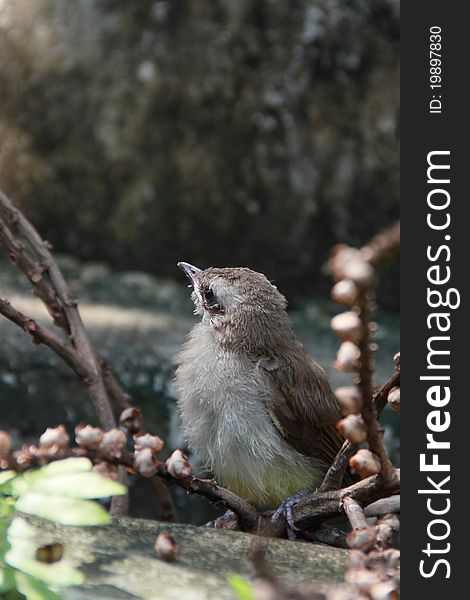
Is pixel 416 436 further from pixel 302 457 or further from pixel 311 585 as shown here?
pixel 302 457

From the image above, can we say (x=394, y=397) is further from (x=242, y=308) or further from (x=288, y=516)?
(x=242, y=308)

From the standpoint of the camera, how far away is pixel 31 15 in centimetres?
567

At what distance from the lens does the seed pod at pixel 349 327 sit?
1653mm

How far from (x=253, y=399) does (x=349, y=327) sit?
65.8 inches

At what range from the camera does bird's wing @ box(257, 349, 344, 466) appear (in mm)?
3338

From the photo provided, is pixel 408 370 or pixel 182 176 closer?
pixel 408 370

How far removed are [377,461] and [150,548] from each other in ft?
1.96

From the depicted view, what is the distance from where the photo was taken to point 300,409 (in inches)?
132

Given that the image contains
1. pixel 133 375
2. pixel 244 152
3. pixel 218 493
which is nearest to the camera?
pixel 218 493

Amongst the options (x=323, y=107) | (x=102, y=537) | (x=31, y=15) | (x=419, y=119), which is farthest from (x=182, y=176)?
(x=102, y=537)

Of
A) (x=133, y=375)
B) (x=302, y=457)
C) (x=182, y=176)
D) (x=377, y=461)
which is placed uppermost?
(x=182, y=176)

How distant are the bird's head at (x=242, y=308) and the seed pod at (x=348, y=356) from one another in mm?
1638

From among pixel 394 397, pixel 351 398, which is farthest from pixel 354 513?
pixel 351 398

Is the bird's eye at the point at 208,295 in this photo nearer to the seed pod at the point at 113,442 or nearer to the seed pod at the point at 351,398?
the seed pod at the point at 113,442
